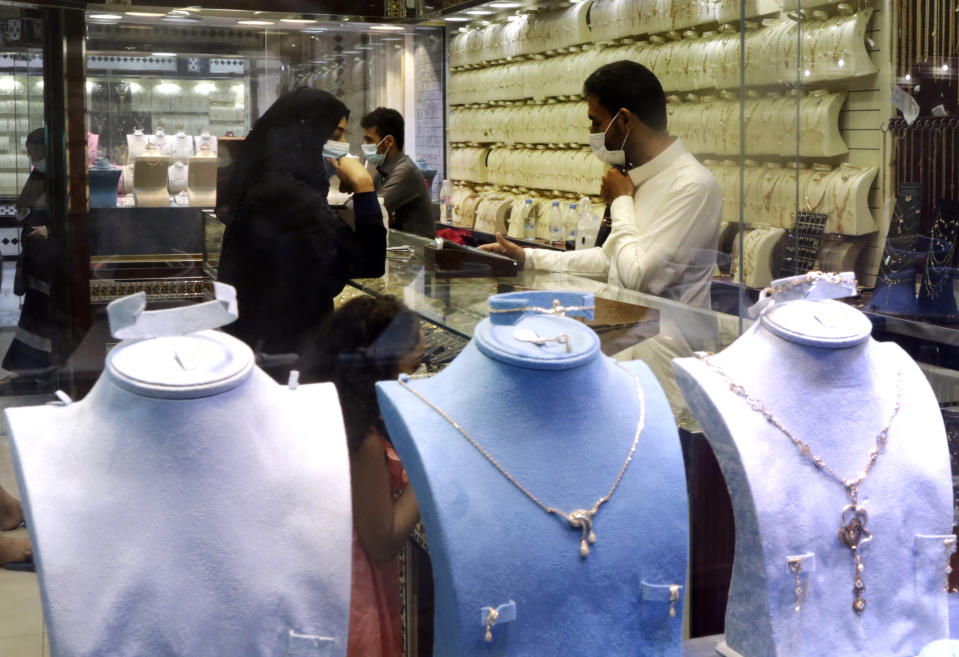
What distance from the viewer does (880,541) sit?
1.50 meters

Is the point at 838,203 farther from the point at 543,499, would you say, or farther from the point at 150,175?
the point at 543,499

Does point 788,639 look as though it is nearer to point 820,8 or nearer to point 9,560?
point 9,560

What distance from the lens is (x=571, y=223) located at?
240 cm

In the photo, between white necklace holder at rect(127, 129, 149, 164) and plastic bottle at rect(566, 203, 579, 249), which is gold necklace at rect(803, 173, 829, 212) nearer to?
plastic bottle at rect(566, 203, 579, 249)

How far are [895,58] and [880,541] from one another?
2.62 m

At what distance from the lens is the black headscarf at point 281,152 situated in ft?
6.15

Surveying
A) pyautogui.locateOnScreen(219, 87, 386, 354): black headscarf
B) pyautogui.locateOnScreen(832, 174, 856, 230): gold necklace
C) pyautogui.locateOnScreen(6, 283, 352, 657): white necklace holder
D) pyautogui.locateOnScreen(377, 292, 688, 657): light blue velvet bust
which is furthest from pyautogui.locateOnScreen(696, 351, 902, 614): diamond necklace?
pyautogui.locateOnScreen(832, 174, 856, 230): gold necklace

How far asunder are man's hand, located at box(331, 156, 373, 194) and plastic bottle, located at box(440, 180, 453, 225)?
8.9 inches

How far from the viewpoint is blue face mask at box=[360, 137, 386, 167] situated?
6.40 ft

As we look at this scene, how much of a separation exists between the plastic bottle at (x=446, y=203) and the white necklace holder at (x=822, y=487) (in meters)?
0.74

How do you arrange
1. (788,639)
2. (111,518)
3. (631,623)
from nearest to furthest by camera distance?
(111,518) → (631,623) → (788,639)

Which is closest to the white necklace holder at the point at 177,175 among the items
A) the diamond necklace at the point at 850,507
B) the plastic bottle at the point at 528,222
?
the plastic bottle at the point at 528,222

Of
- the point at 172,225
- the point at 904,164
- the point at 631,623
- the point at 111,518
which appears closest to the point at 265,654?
the point at 111,518

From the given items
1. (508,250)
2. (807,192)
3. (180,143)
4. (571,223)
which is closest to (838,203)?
(807,192)
